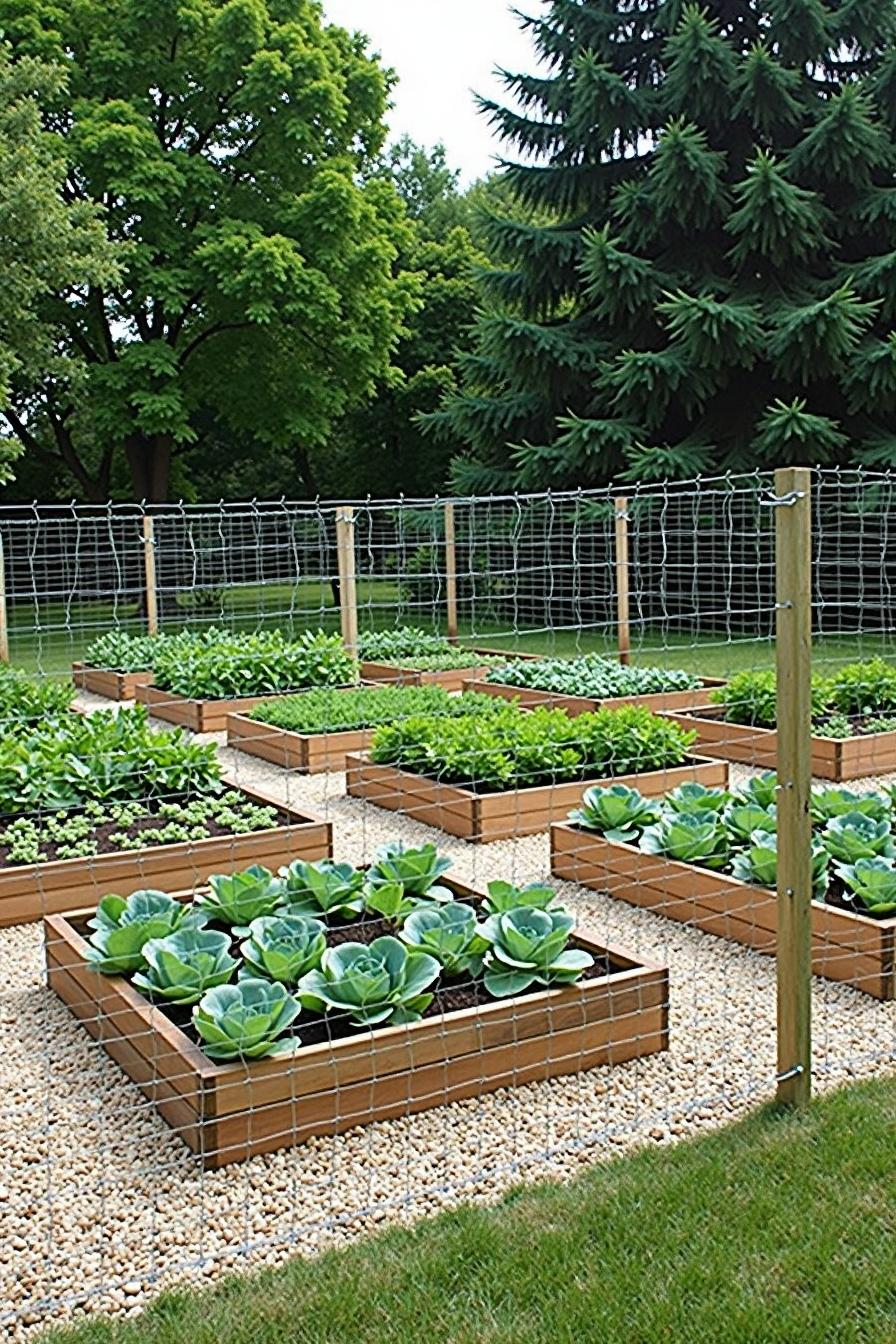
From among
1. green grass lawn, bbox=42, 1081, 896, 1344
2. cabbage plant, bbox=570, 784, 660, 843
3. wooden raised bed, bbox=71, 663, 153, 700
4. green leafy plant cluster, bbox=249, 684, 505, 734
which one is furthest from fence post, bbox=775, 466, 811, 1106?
wooden raised bed, bbox=71, 663, 153, 700

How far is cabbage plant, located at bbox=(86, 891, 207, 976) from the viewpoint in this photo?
382 centimetres

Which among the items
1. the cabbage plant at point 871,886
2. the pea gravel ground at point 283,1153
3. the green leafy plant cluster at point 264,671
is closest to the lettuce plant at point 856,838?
the cabbage plant at point 871,886

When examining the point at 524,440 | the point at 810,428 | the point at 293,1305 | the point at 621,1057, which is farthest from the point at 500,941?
the point at 524,440

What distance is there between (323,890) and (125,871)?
1259 millimetres

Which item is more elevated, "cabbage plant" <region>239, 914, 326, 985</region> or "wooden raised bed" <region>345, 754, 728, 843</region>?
"cabbage plant" <region>239, 914, 326, 985</region>

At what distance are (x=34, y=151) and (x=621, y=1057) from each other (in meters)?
16.9

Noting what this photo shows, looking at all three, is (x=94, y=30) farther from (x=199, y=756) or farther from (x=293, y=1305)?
(x=293, y=1305)

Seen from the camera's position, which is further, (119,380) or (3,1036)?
(119,380)

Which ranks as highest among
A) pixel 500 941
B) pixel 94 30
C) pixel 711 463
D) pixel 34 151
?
pixel 94 30

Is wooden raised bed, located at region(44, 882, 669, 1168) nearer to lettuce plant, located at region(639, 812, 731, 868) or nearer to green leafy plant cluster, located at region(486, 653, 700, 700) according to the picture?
lettuce plant, located at region(639, 812, 731, 868)

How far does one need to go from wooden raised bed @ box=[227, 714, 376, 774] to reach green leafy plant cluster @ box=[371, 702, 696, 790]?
929 millimetres

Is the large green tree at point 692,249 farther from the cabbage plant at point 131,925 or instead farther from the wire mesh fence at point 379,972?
the cabbage plant at point 131,925

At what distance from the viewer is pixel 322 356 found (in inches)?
883

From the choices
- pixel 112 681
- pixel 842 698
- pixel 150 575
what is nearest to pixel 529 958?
pixel 842 698
